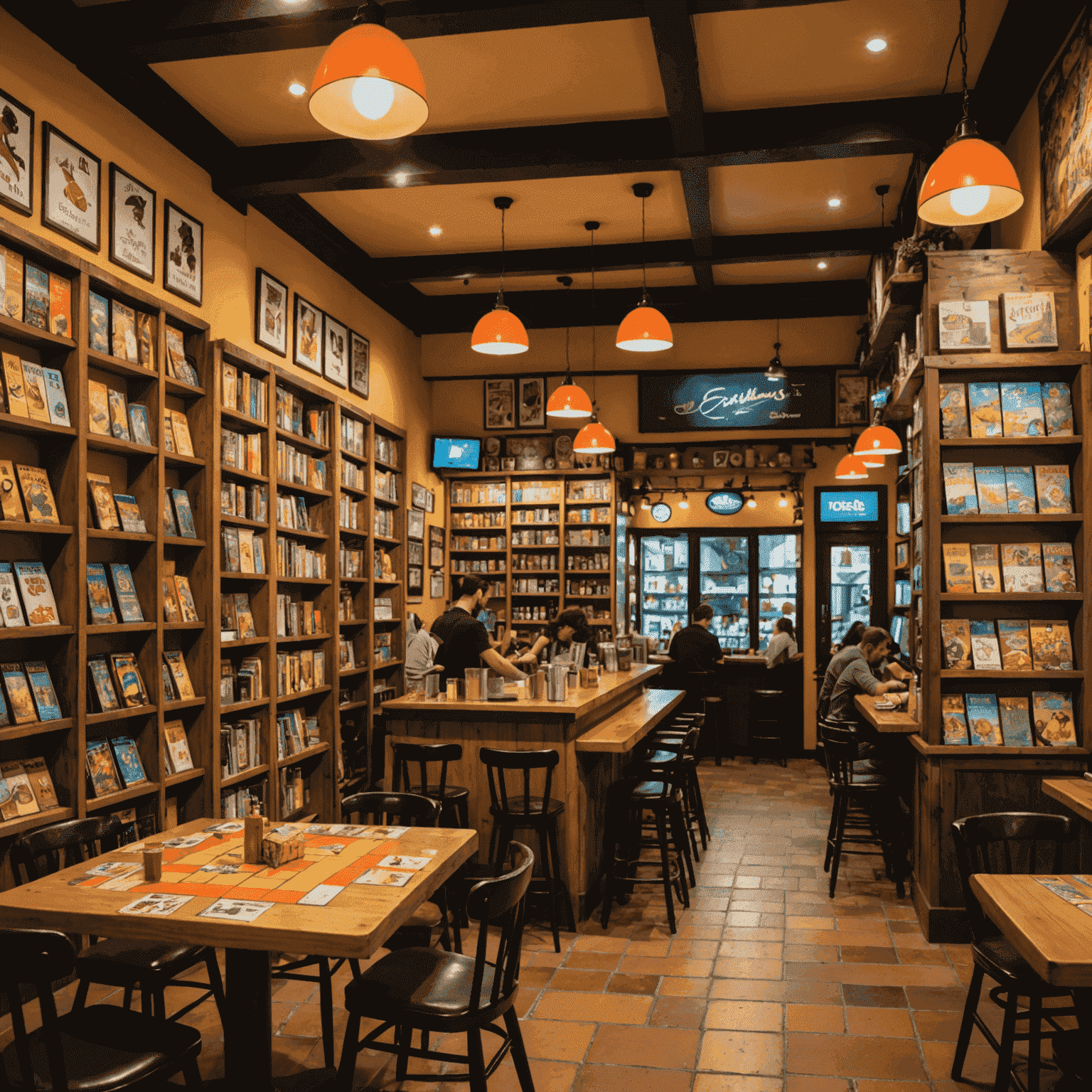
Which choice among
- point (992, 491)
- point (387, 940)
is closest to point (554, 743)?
point (387, 940)

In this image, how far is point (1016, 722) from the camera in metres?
4.74

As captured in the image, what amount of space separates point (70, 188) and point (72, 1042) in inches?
145

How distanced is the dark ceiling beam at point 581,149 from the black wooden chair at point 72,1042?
15.6 ft

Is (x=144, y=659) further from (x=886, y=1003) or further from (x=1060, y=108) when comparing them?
(x=1060, y=108)

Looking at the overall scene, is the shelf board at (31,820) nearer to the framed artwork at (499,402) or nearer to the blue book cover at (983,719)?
the blue book cover at (983,719)

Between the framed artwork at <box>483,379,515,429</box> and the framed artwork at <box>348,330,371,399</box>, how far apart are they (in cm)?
182

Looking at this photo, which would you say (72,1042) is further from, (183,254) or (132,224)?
(183,254)

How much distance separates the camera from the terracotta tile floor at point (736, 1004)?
3.36 metres

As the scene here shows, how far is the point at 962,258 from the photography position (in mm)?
4867

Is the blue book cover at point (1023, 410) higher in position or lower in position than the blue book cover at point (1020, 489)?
higher

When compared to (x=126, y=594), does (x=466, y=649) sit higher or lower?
lower

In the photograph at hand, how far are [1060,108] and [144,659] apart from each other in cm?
515

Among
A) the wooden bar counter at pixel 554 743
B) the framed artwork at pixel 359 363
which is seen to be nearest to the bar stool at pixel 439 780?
the wooden bar counter at pixel 554 743

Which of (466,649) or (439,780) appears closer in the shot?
(439,780)
